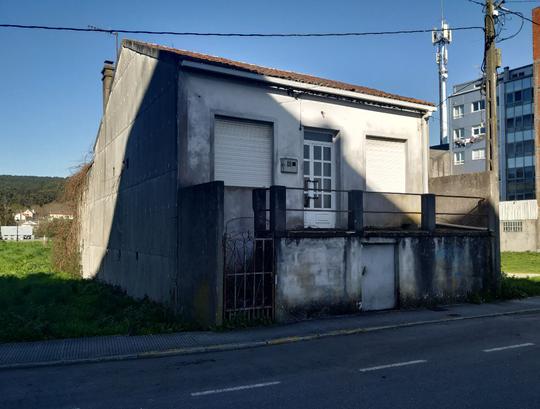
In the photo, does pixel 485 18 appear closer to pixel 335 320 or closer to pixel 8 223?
pixel 335 320

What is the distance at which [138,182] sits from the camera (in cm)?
1573

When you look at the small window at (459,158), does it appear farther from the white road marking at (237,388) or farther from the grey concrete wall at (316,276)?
the white road marking at (237,388)

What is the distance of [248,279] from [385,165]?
6928 mm

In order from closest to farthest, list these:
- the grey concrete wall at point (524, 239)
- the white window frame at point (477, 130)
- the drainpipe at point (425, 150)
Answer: the drainpipe at point (425, 150) → the grey concrete wall at point (524, 239) → the white window frame at point (477, 130)

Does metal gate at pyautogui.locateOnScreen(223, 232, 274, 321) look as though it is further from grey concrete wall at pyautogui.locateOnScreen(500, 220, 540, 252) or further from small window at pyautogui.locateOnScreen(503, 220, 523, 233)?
small window at pyautogui.locateOnScreen(503, 220, 523, 233)

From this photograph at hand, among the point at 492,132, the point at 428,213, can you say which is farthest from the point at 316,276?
the point at 492,132

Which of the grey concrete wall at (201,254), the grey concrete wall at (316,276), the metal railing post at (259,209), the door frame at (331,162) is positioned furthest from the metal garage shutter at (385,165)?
the grey concrete wall at (201,254)

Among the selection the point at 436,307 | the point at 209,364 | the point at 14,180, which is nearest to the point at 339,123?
the point at 436,307

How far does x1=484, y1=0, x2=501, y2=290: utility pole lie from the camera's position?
15.0 m

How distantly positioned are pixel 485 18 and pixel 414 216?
651 centimetres

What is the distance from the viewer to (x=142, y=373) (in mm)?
7398

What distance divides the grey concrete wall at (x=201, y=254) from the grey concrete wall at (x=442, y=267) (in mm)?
5289

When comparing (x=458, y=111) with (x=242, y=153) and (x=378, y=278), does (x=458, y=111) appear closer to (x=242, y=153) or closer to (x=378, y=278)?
(x=378, y=278)

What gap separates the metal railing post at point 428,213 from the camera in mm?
13844
